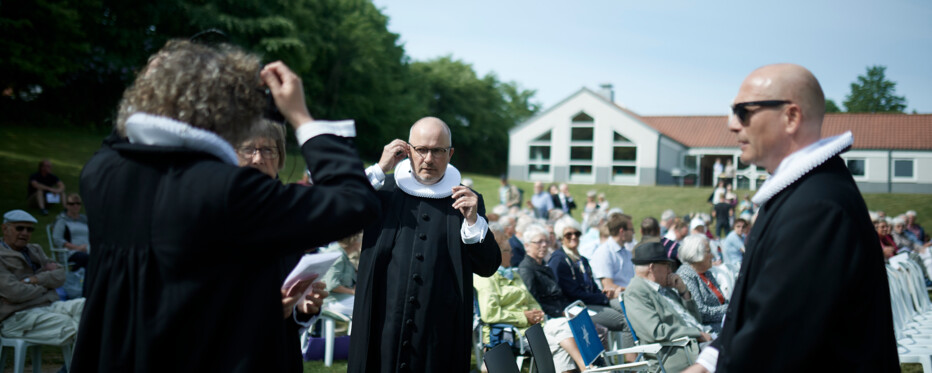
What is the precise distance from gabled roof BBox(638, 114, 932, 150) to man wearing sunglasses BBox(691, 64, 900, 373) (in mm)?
39532

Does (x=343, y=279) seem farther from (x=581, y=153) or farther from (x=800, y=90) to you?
(x=581, y=153)


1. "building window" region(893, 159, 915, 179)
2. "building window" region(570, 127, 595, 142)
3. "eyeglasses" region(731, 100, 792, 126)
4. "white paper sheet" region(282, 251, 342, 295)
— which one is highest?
"building window" region(570, 127, 595, 142)

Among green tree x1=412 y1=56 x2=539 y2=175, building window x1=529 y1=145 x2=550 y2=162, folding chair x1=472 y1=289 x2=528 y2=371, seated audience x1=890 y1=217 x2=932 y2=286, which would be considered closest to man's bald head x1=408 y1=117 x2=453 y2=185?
folding chair x1=472 y1=289 x2=528 y2=371

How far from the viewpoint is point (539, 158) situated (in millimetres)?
44094

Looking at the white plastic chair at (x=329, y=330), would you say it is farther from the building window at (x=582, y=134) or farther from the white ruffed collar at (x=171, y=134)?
the building window at (x=582, y=134)

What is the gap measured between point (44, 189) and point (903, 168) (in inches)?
1601

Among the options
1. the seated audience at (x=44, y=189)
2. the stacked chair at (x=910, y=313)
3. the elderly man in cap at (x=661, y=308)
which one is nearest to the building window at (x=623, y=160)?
the stacked chair at (x=910, y=313)

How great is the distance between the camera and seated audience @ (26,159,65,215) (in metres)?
14.5

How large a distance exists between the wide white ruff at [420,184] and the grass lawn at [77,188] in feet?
11.0

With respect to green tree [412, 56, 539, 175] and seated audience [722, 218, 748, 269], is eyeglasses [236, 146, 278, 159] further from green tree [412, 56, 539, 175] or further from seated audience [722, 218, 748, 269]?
green tree [412, 56, 539, 175]

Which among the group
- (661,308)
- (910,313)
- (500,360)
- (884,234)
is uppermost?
(884,234)

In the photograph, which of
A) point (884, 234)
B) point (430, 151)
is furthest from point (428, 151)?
point (884, 234)

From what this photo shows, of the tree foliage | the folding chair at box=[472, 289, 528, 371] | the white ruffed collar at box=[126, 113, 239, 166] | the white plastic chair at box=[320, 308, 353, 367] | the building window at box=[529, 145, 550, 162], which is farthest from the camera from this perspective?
the building window at box=[529, 145, 550, 162]

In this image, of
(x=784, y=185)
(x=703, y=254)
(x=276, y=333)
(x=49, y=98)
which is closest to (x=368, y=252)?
(x=276, y=333)
